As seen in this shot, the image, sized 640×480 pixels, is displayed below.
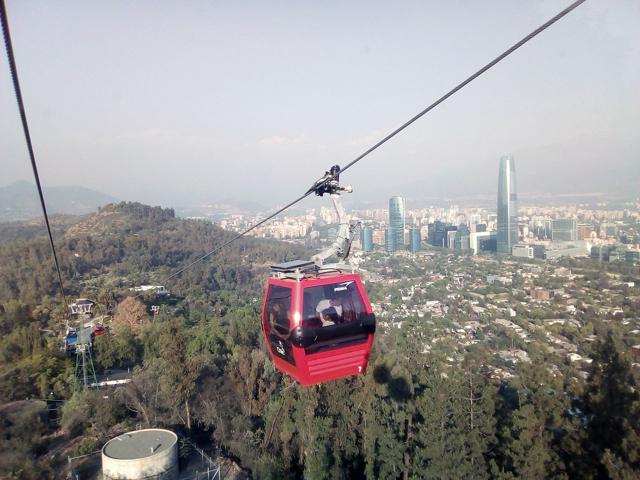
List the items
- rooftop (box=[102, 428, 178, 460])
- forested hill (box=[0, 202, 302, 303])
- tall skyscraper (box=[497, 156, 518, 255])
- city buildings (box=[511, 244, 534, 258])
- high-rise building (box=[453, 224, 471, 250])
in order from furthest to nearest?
1. high-rise building (box=[453, 224, 471, 250])
2. tall skyscraper (box=[497, 156, 518, 255])
3. city buildings (box=[511, 244, 534, 258])
4. forested hill (box=[0, 202, 302, 303])
5. rooftop (box=[102, 428, 178, 460])

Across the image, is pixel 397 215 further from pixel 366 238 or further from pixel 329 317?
pixel 329 317

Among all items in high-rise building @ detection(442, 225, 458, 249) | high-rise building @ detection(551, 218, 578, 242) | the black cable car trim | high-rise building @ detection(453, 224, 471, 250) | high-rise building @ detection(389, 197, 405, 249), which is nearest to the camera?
the black cable car trim

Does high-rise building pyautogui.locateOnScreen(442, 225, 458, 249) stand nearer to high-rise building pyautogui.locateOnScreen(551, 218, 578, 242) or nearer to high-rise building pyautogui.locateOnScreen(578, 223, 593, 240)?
high-rise building pyautogui.locateOnScreen(551, 218, 578, 242)

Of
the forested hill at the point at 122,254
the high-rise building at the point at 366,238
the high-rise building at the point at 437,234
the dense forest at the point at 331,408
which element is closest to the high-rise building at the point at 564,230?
the high-rise building at the point at 437,234

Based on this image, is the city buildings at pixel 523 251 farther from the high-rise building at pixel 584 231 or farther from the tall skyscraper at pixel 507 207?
the high-rise building at pixel 584 231

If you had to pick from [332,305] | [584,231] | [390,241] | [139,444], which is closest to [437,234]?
[390,241]

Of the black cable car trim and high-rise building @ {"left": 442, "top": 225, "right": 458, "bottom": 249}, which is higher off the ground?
the black cable car trim

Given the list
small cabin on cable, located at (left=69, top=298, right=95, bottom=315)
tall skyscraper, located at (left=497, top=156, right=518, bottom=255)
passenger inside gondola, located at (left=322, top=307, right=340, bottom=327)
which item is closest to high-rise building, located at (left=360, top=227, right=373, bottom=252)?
tall skyscraper, located at (left=497, top=156, right=518, bottom=255)
